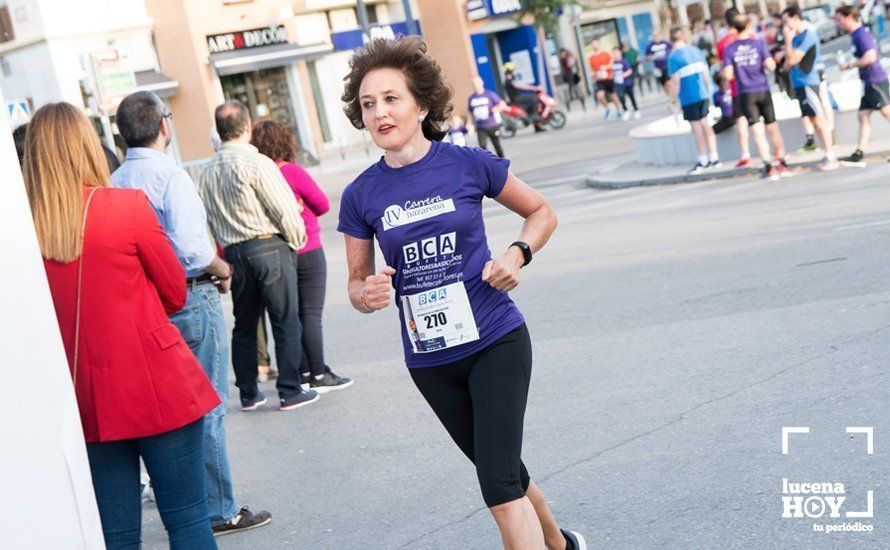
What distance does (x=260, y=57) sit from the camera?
4559 cm

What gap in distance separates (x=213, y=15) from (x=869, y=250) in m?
38.8

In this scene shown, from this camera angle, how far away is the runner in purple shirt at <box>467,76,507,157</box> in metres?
25.7

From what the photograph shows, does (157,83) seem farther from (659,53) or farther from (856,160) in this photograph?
(856,160)

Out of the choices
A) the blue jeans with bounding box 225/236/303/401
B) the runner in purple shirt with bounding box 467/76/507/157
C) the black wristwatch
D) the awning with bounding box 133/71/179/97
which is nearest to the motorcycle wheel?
the runner in purple shirt with bounding box 467/76/507/157

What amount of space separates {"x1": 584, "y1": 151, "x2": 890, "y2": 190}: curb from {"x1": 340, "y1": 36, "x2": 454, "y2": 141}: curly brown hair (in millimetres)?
12233

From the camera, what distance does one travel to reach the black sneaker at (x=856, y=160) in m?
15.2

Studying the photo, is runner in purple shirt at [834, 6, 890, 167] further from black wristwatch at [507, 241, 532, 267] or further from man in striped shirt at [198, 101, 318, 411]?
black wristwatch at [507, 241, 532, 267]

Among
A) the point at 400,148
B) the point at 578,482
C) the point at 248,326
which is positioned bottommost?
the point at 578,482

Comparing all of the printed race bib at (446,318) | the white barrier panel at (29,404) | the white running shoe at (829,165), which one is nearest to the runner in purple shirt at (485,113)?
the white running shoe at (829,165)

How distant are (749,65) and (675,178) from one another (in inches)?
109

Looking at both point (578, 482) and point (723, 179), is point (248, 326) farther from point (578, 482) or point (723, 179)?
point (723, 179)

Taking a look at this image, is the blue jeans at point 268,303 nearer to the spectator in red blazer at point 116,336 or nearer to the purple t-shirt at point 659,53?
the spectator in red blazer at point 116,336

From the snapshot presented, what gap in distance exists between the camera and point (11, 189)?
3.26m

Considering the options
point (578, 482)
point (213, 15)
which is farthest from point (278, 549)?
point (213, 15)
